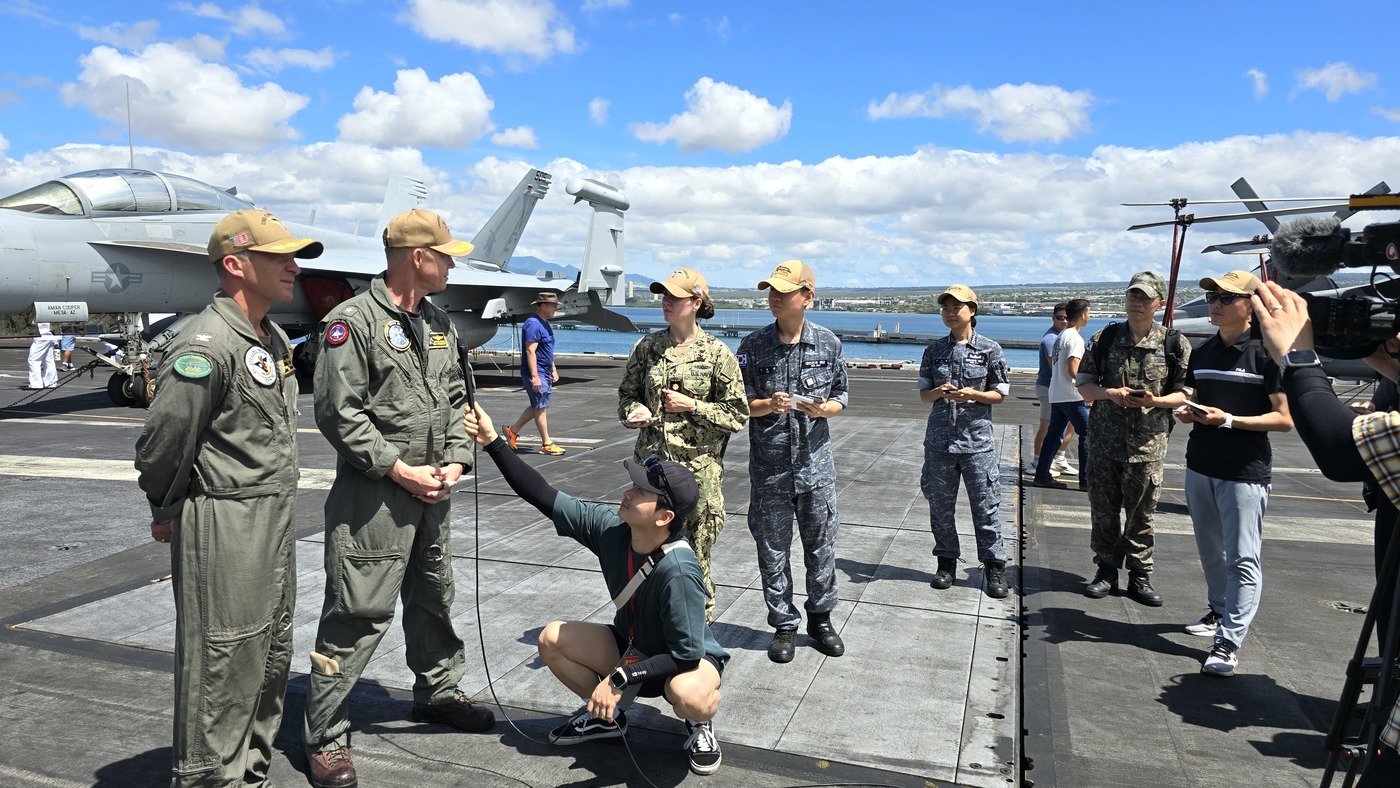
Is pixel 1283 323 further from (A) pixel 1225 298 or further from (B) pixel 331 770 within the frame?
(B) pixel 331 770

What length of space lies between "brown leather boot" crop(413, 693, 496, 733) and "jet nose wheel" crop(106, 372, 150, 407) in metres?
13.4

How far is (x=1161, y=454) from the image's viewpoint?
209 inches

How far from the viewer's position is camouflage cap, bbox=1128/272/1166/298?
522cm

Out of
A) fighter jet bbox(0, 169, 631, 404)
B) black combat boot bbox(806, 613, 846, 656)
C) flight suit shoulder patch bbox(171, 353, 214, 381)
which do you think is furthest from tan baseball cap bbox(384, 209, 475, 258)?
fighter jet bbox(0, 169, 631, 404)

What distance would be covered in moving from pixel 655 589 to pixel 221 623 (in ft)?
4.73

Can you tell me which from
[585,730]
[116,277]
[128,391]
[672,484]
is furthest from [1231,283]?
[116,277]

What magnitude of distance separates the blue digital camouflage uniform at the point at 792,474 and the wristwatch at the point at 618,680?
1.51 m

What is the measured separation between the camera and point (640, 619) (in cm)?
330

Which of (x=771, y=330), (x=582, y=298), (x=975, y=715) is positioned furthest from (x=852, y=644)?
(x=582, y=298)

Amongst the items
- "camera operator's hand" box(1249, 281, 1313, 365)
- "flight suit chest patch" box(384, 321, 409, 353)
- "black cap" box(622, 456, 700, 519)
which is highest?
A: "camera operator's hand" box(1249, 281, 1313, 365)

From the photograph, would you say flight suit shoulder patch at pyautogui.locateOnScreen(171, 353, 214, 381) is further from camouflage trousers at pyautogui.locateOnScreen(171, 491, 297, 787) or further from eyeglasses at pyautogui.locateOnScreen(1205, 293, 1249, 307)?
eyeglasses at pyautogui.locateOnScreen(1205, 293, 1249, 307)

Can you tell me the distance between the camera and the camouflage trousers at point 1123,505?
5309 mm

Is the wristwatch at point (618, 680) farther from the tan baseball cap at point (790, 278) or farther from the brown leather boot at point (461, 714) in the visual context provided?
the tan baseball cap at point (790, 278)

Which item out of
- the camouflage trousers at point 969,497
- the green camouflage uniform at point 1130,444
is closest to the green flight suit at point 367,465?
the camouflage trousers at point 969,497
